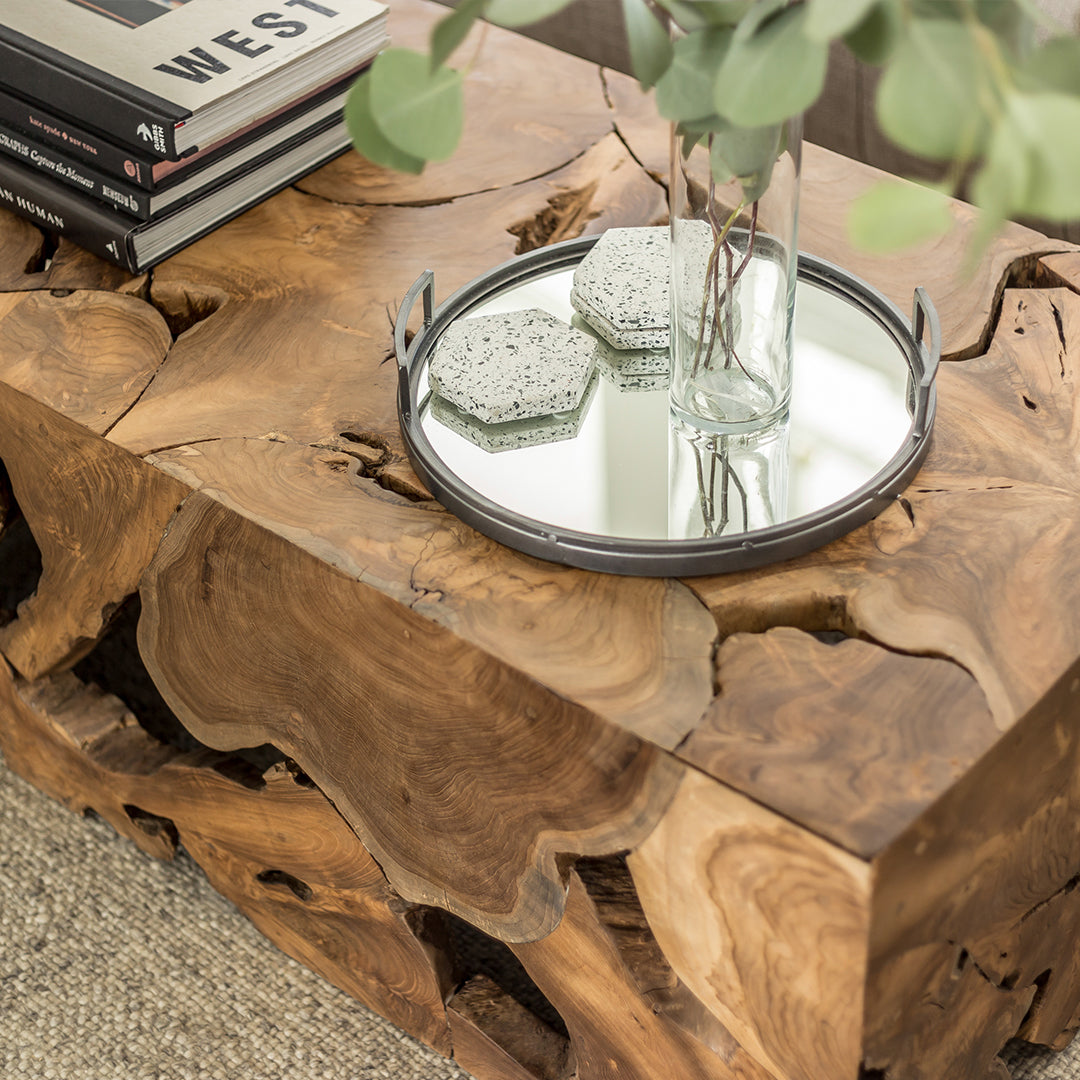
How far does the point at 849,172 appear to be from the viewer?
1029 millimetres

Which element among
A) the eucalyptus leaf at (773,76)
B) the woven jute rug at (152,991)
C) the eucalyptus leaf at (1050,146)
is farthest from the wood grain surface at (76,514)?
the eucalyptus leaf at (1050,146)

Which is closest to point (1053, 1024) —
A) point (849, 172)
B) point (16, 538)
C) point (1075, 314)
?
point (1075, 314)

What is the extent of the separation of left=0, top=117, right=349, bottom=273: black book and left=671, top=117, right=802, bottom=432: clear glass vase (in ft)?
1.42

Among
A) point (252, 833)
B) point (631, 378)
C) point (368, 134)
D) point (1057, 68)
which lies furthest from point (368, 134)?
point (252, 833)

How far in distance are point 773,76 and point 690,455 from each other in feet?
1.09

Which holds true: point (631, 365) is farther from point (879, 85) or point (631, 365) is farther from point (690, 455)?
point (879, 85)

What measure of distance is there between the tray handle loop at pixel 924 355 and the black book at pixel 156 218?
1.73 ft

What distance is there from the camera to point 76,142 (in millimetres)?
986

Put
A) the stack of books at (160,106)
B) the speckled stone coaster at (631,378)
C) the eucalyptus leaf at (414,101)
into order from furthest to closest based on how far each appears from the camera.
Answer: the stack of books at (160,106) < the speckled stone coaster at (631,378) < the eucalyptus leaf at (414,101)

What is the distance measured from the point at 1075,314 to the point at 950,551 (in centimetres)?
27

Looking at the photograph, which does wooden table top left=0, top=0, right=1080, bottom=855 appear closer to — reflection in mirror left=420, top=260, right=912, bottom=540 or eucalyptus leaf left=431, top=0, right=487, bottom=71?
reflection in mirror left=420, top=260, right=912, bottom=540

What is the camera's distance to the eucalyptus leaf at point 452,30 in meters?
0.48

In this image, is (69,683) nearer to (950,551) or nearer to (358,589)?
(358,589)

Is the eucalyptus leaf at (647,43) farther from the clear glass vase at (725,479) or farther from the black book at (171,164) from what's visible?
the black book at (171,164)
